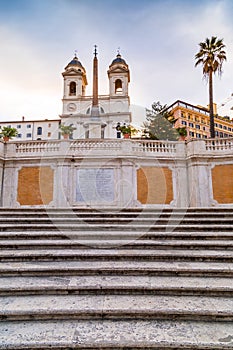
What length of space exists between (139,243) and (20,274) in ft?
7.33

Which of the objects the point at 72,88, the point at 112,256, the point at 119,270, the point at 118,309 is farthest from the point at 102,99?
the point at 118,309

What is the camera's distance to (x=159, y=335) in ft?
8.91

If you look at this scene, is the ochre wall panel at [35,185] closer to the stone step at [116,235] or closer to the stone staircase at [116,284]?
the stone staircase at [116,284]

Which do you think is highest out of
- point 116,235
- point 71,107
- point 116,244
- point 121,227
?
point 71,107

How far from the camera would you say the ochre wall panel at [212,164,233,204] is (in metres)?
11.8

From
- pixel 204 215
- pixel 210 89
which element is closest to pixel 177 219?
pixel 204 215

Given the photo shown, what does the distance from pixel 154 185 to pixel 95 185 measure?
9.33 feet

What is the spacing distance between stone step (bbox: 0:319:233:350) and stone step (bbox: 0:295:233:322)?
0.07m

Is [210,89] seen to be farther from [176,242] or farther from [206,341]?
[206,341]

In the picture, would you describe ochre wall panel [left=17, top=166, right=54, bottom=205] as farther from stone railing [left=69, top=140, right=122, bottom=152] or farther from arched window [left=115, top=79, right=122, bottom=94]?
arched window [left=115, top=79, right=122, bottom=94]

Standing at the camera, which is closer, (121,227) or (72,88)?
(121,227)

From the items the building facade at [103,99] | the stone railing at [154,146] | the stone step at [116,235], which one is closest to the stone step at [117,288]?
the stone step at [116,235]

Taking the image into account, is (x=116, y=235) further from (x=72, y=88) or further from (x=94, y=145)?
(x=72, y=88)

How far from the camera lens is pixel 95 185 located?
12039 mm
